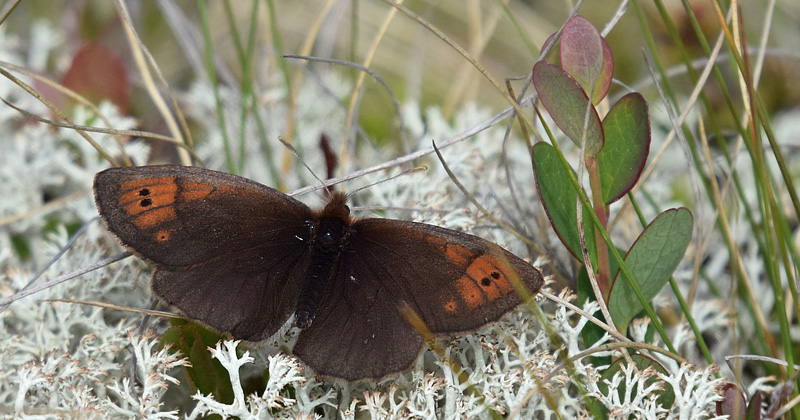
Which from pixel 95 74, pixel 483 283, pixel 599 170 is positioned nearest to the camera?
pixel 483 283

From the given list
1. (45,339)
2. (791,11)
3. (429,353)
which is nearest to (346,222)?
(429,353)

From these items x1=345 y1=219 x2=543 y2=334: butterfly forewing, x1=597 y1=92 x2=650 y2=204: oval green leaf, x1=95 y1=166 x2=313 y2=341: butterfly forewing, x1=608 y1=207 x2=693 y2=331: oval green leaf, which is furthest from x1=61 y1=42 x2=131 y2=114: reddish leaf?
x1=608 y1=207 x2=693 y2=331: oval green leaf

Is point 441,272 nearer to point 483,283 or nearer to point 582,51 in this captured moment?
point 483,283

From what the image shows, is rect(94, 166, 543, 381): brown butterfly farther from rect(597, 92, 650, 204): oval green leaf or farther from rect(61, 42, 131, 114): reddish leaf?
rect(61, 42, 131, 114): reddish leaf

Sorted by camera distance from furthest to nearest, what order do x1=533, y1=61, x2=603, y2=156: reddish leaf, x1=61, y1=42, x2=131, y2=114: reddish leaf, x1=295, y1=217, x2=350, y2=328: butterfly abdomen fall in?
x1=61, y1=42, x2=131, y2=114: reddish leaf
x1=295, y1=217, x2=350, y2=328: butterfly abdomen
x1=533, y1=61, x2=603, y2=156: reddish leaf

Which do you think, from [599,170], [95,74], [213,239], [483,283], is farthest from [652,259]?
[95,74]


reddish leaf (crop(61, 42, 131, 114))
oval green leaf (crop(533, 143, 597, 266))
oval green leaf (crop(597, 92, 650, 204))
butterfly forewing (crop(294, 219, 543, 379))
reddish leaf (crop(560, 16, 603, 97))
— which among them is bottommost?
butterfly forewing (crop(294, 219, 543, 379))

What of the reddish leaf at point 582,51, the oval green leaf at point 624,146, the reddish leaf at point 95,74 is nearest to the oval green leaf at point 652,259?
the oval green leaf at point 624,146

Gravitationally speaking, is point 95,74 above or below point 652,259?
above
